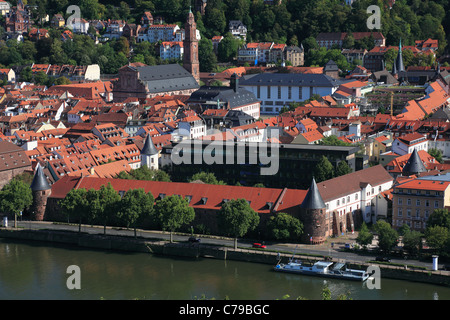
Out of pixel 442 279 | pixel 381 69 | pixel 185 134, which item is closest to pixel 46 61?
pixel 381 69

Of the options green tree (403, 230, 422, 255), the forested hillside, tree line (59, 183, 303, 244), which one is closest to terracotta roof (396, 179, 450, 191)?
green tree (403, 230, 422, 255)

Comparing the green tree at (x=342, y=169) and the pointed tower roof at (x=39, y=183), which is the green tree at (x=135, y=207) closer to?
the pointed tower roof at (x=39, y=183)

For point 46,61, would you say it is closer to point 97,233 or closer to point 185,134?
point 185,134

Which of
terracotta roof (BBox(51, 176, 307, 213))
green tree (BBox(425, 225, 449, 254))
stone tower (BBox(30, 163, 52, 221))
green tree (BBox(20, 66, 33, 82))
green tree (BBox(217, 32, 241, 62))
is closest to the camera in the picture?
green tree (BBox(425, 225, 449, 254))

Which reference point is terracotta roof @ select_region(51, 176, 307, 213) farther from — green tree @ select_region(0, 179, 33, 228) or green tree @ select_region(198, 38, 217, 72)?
green tree @ select_region(198, 38, 217, 72)

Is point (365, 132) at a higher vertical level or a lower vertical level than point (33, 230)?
higher
